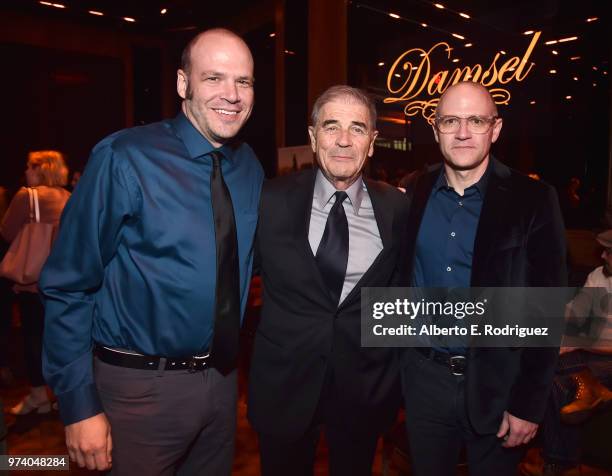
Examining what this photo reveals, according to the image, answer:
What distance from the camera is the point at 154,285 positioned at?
1478 mm

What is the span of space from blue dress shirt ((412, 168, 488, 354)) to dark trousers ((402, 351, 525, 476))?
134mm

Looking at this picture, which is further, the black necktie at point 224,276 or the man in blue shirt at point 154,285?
the black necktie at point 224,276

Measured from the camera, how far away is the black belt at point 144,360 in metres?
1.49

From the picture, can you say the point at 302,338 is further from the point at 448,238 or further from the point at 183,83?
the point at 183,83

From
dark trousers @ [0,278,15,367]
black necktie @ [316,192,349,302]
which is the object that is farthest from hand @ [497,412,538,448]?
dark trousers @ [0,278,15,367]

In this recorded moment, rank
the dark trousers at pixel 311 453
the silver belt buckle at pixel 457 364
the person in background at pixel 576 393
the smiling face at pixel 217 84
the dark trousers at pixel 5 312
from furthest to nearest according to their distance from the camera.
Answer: the dark trousers at pixel 5 312, the person in background at pixel 576 393, the dark trousers at pixel 311 453, the silver belt buckle at pixel 457 364, the smiling face at pixel 217 84

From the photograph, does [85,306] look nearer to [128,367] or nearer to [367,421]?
[128,367]

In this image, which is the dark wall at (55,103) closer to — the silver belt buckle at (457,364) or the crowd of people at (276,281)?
the crowd of people at (276,281)

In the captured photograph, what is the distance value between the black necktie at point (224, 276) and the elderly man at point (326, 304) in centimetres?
24

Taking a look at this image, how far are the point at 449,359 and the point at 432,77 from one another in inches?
202

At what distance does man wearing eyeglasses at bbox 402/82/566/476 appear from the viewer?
1638 millimetres

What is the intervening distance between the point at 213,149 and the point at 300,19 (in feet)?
20.0

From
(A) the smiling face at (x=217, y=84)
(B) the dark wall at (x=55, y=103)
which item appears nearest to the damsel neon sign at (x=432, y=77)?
(A) the smiling face at (x=217, y=84)

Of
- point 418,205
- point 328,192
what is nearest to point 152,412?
point 328,192
